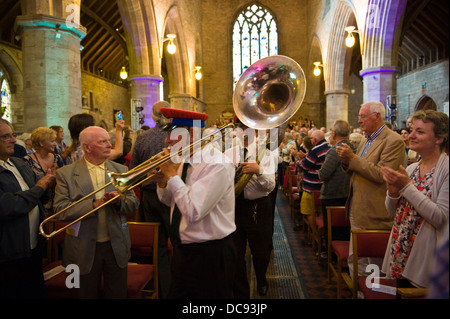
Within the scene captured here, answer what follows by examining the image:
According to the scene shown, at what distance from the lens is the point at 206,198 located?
1831 millimetres

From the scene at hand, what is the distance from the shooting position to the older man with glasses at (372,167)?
282cm

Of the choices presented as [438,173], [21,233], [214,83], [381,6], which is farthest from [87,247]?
[214,83]

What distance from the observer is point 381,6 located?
9914 mm

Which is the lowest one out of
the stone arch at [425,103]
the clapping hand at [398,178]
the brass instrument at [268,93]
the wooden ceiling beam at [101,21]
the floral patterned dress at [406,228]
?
the floral patterned dress at [406,228]

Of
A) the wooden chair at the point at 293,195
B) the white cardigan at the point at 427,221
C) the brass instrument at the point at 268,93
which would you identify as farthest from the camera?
the wooden chair at the point at 293,195

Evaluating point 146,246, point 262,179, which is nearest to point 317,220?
point 262,179

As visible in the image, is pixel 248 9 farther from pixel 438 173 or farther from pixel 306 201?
pixel 438 173

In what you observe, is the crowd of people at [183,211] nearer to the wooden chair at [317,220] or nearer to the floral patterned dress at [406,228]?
the floral patterned dress at [406,228]

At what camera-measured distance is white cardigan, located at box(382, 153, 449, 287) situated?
177 cm

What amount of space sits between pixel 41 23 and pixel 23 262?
4369mm

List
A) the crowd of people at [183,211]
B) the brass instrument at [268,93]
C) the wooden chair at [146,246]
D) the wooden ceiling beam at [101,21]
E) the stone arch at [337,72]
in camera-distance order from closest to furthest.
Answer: the crowd of people at [183,211] → the wooden chair at [146,246] → the brass instrument at [268,93] → the wooden ceiling beam at [101,21] → the stone arch at [337,72]

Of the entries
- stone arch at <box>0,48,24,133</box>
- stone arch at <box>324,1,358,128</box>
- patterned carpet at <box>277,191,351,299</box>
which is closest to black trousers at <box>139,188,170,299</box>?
patterned carpet at <box>277,191,351,299</box>

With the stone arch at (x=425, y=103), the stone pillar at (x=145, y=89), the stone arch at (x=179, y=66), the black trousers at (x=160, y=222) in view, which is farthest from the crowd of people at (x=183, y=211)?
the stone arch at (x=425, y=103)

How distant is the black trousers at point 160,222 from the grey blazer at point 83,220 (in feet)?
3.02
